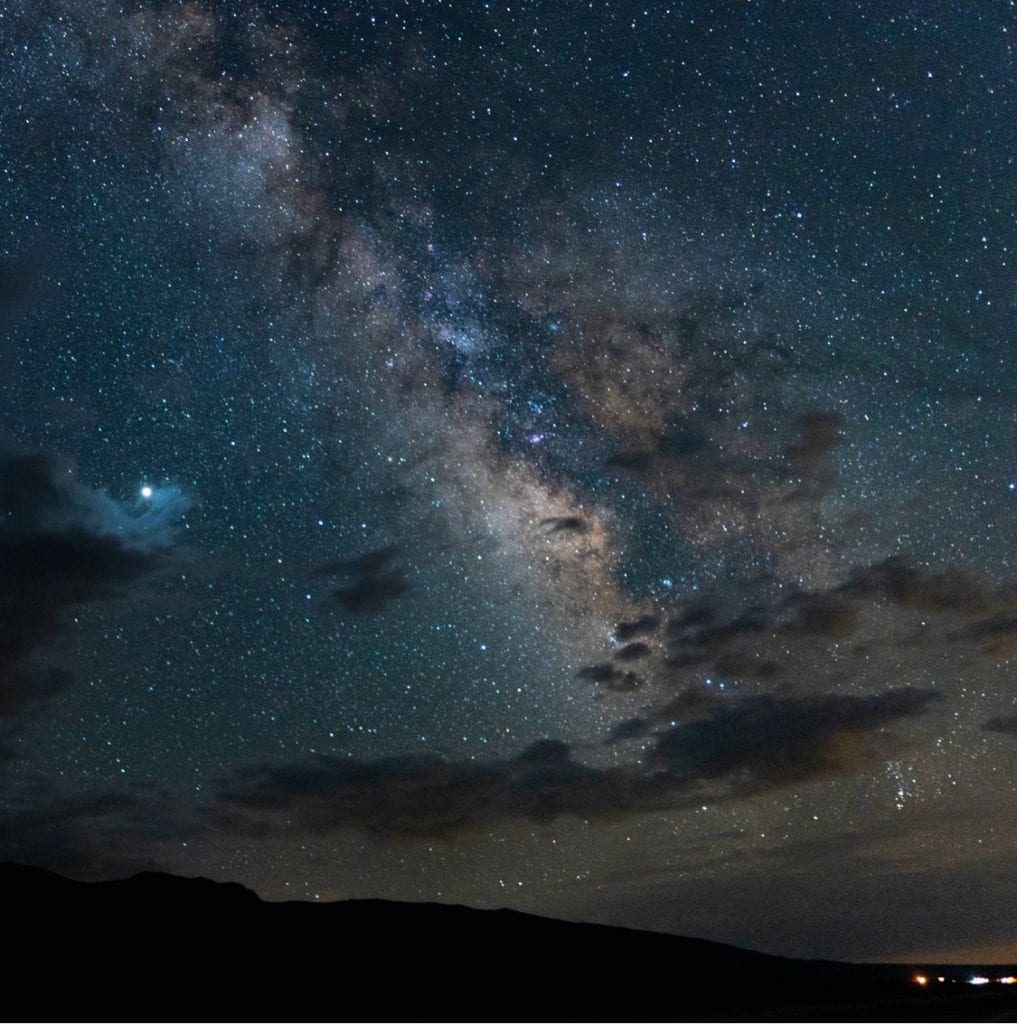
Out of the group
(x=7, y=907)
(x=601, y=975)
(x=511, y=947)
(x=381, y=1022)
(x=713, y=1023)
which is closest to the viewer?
(x=713, y=1023)

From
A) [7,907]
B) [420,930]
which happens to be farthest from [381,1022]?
[420,930]

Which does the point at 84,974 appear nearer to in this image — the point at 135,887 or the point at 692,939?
the point at 135,887

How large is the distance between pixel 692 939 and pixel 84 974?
518 ft

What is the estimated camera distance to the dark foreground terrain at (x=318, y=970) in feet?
191

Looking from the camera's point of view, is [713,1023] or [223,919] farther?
[223,919]

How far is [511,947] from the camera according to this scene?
121 metres

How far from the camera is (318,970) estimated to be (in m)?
82.6

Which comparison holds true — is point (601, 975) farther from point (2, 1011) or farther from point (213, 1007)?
point (2, 1011)

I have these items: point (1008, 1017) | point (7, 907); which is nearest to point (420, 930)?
point (7, 907)

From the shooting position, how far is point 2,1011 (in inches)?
2085

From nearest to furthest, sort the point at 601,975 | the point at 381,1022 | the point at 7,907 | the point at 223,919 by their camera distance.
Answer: the point at 381,1022 → the point at 7,907 → the point at 223,919 → the point at 601,975

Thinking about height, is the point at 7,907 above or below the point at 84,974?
above

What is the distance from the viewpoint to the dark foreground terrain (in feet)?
191

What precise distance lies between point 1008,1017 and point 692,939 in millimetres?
177034
